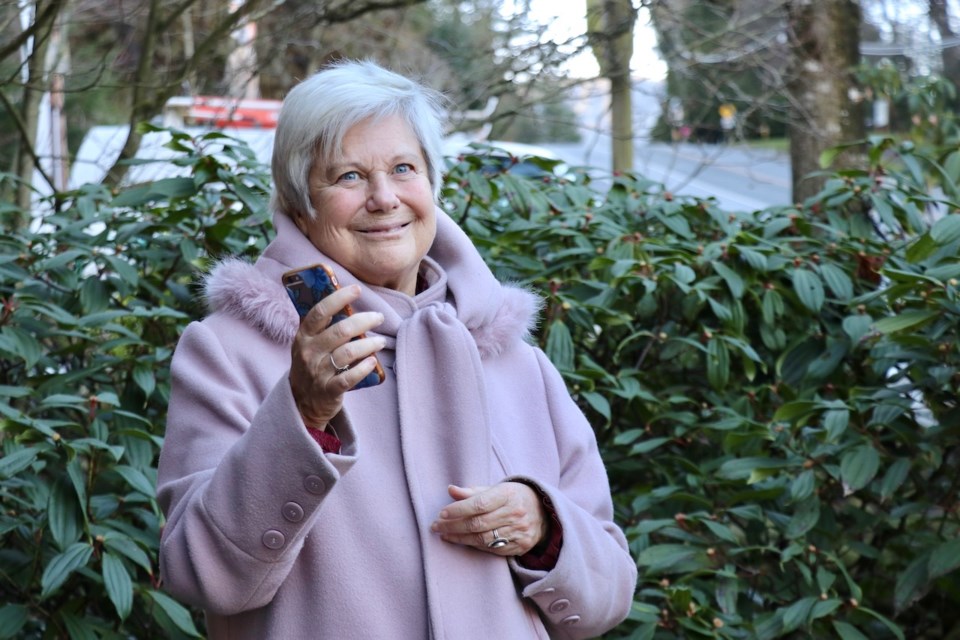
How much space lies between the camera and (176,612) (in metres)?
2.76

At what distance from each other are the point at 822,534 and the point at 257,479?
194 cm

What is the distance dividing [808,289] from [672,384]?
48cm

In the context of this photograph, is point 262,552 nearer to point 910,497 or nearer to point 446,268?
point 446,268

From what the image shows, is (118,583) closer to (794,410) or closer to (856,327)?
(794,410)

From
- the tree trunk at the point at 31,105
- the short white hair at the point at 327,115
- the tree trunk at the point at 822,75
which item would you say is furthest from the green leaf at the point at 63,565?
the tree trunk at the point at 822,75

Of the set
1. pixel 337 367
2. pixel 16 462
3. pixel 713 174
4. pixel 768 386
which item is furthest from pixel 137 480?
pixel 713 174

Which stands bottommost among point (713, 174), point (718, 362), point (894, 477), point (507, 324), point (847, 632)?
point (713, 174)

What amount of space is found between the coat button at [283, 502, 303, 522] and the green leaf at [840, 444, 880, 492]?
5.77ft

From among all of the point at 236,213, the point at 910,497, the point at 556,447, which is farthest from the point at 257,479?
the point at 910,497

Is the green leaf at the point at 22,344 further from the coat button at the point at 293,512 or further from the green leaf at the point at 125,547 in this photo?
the coat button at the point at 293,512

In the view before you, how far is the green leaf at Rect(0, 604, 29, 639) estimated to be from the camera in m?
2.73

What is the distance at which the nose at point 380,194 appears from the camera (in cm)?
206

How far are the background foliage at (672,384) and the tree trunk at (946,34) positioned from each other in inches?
323

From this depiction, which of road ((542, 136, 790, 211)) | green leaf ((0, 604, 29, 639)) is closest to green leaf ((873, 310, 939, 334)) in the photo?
green leaf ((0, 604, 29, 639))
